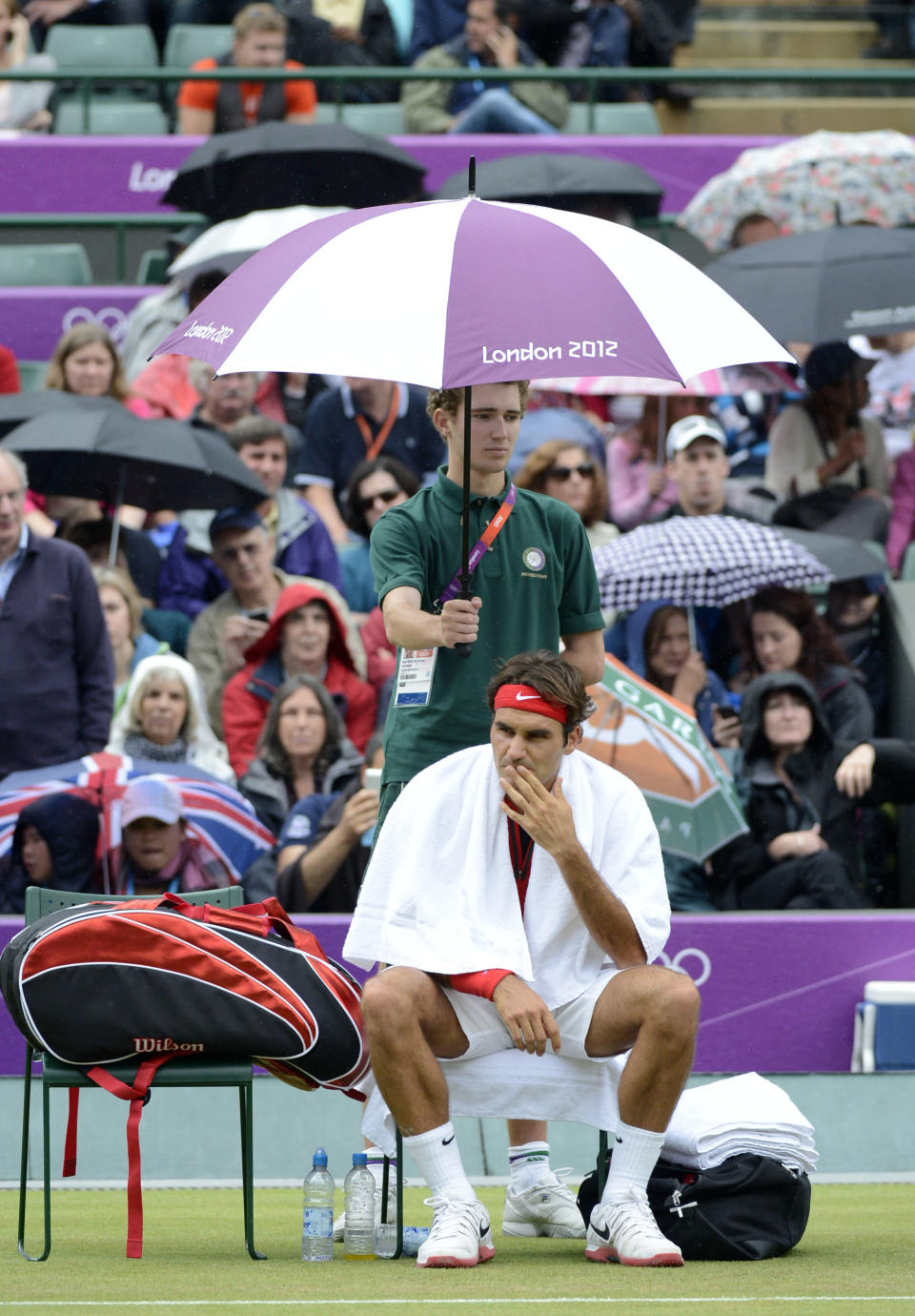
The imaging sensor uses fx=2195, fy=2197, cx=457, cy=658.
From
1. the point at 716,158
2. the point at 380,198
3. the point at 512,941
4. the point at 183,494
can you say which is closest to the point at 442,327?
the point at 512,941

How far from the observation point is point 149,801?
7.32 metres

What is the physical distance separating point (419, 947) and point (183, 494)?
480cm

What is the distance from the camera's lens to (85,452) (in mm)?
9031

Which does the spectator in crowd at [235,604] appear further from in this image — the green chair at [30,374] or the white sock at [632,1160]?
the white sock at [632,1160]

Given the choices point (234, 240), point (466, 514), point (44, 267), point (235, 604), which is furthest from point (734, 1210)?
point (44, 267)

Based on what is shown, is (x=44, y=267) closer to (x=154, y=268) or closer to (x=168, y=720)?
(x=154, y=268)

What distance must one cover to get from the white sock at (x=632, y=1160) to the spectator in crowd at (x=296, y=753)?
3.39 m

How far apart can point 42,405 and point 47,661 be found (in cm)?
210

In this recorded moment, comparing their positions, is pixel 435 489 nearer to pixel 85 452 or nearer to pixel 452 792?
pixel 452 792

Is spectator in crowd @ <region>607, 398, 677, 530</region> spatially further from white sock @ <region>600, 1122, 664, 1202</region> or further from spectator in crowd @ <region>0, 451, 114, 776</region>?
white sock @ <region>600, 1122, 664, 1202</region>

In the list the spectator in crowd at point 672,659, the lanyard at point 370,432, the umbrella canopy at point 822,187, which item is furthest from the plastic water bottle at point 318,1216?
the umbrella canopy at point 822,187

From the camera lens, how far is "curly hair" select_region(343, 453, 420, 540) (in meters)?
9.16

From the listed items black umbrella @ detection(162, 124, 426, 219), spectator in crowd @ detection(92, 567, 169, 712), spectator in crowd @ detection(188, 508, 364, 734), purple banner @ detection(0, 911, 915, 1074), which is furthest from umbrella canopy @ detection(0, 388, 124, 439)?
purple banner @ detection(0, 911, 915, 1074)

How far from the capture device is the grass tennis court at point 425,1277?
385 centimetres
